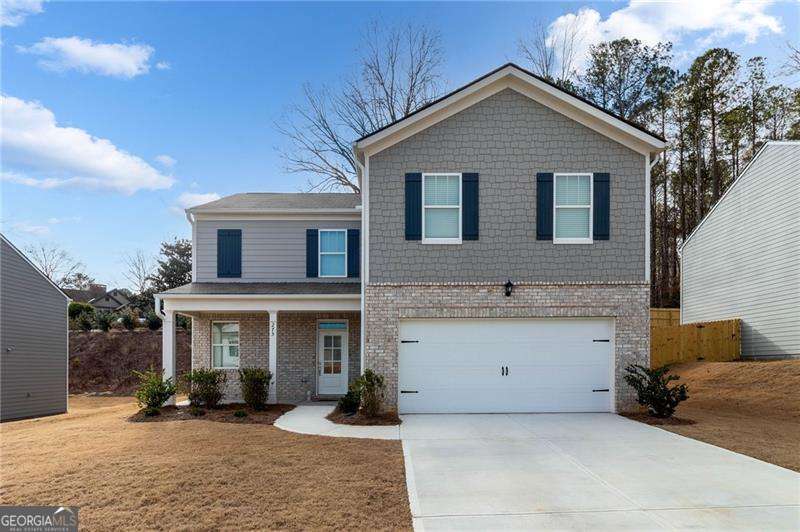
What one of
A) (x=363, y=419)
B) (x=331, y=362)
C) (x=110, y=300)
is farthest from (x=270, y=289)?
(x=110, y=300)

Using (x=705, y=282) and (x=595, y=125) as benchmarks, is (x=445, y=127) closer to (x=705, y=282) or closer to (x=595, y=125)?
(x=595, y=125)

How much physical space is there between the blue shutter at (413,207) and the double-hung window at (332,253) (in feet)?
13.8

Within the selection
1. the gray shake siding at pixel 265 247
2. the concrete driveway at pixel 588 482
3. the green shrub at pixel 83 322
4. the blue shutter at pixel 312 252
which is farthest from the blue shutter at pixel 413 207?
the green shrub at pixel 83 322

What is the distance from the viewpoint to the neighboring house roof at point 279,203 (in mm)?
15820

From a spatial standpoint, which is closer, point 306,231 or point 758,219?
point 306,231

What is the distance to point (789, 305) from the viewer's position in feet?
56.0

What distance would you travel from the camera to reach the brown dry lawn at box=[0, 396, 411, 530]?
5648 millimetres

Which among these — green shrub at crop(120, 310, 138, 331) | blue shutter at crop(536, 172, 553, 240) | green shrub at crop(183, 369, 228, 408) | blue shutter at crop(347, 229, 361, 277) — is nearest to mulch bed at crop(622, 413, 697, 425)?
blue shutter at crop(536, 172, 553, 240)

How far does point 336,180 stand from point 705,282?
16.9m

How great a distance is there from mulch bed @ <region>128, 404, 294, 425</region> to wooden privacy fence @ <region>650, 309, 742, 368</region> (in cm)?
1502

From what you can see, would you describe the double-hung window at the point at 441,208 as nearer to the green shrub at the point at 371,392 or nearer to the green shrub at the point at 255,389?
the green shrub at the point at 371,392

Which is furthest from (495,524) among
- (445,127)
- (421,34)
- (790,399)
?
(421,34)

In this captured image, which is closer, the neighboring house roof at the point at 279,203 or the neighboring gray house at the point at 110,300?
the neighboring house roof at the point at 279,203

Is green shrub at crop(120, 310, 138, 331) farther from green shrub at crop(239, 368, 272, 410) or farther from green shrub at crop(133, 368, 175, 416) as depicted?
green shrub at crop(239, 368, 272, 410)
